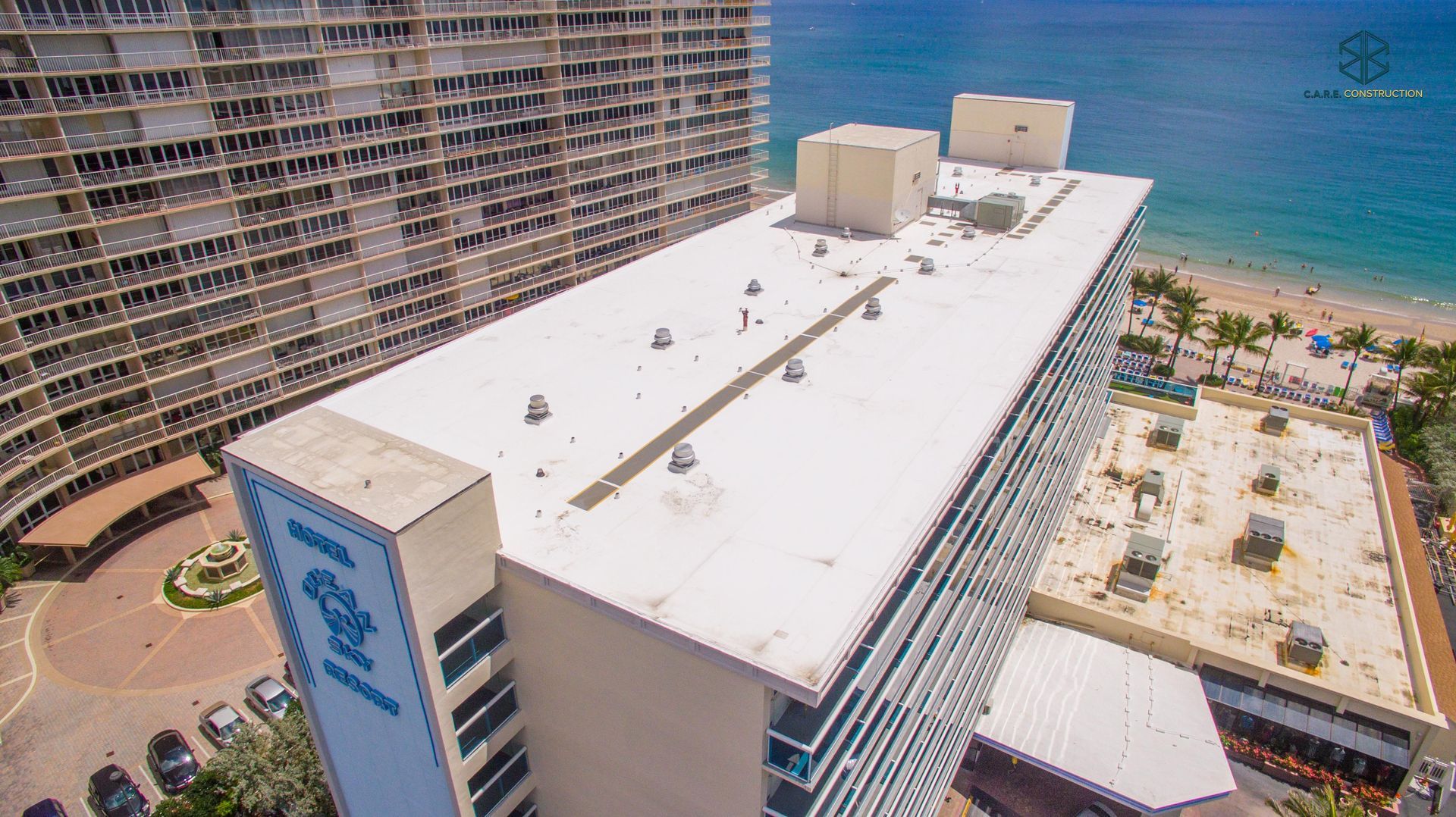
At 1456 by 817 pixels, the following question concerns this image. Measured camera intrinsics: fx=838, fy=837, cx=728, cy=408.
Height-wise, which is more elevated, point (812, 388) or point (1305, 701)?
point (812, 388)

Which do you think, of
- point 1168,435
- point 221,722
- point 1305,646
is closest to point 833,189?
point 1168,435

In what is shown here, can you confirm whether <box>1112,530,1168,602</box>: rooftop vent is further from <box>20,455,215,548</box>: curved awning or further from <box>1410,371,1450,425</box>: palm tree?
<box>20,455,215,548</box>: curved awning

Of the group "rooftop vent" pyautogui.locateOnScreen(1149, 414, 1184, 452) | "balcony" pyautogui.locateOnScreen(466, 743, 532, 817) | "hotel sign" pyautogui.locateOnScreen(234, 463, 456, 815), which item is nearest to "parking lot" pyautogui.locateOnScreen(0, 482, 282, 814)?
"hotel sign" pyautogui.locateOnScreen(234, 463, 456, 815)

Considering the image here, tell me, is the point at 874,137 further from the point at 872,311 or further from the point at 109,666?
the point at 109,666

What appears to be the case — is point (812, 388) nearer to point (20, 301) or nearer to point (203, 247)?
point (203, 247)

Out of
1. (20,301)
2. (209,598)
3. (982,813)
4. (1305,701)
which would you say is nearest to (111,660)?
→ (209,598)
